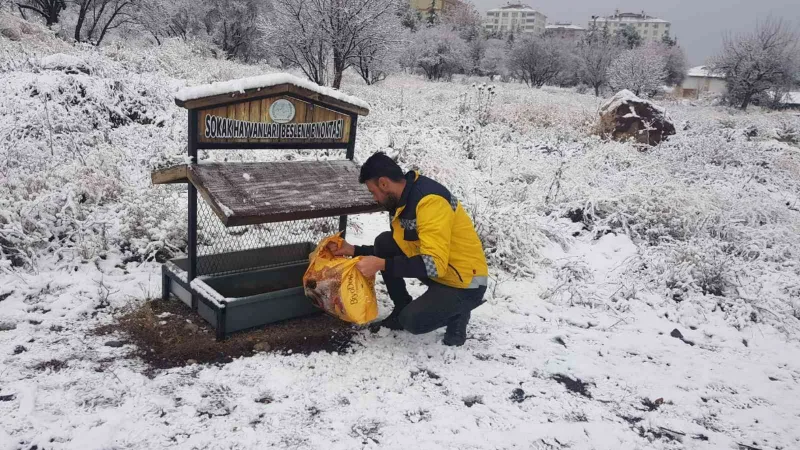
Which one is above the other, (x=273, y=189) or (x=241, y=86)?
(x=241, y=86)

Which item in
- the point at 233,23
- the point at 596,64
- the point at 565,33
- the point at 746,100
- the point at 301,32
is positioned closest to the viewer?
the point at 301,32

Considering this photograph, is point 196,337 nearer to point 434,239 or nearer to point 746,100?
point 434,239

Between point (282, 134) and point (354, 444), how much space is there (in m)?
2.20

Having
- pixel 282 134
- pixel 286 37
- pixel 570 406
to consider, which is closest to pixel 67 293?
pixel 282 134

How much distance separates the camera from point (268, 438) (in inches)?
104

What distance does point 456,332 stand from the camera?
3.79 m

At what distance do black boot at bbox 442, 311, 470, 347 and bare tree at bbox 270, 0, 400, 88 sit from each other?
14379 millimetres

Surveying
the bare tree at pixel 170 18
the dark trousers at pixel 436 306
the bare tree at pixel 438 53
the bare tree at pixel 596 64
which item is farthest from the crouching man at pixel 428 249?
the bare tree at pixel 596 64

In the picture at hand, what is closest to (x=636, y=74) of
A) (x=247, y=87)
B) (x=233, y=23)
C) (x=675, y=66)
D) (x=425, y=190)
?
(x=233, y=23)

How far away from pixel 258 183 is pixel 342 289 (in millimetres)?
923

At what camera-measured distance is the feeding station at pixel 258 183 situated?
10.7ft

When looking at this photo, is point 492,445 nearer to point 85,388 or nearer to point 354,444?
point 354,444

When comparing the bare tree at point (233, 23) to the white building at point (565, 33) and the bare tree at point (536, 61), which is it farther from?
the white building at point (565, 33)

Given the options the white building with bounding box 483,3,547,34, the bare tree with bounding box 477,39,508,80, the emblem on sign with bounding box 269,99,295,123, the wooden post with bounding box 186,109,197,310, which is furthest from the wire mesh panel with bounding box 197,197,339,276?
the white building with bounding box 483,3,547,34
